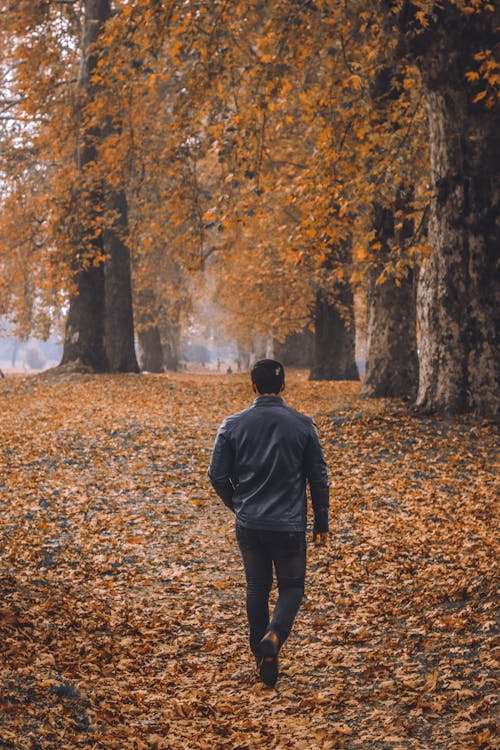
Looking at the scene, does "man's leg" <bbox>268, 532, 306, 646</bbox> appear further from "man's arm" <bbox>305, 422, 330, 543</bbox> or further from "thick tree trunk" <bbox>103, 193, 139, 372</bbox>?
"thick tree trunk" <bbox>103, 193, 139, 372</bbox>

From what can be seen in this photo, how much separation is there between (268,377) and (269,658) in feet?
5.75

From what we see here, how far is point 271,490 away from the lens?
16.3 feet

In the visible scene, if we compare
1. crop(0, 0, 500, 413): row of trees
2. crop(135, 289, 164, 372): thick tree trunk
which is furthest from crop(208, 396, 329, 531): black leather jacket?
crop(135, 289, 164, 372): thick tree trunk

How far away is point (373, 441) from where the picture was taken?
1216cm

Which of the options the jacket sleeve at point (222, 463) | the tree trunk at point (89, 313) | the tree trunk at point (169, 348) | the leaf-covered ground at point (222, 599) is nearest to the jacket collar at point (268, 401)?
the jacket sleeve at point (222, 463)

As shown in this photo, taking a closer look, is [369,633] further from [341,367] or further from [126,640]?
[341,367]

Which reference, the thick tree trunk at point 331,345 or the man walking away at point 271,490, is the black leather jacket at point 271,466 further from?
the thick tree trunk at point 331,345

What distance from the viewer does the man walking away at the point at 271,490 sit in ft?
16.2

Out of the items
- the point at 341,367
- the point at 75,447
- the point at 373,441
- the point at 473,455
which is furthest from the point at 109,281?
the point at 473,455

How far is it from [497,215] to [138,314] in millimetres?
21666

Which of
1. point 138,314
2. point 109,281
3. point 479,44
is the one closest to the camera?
point 479,44

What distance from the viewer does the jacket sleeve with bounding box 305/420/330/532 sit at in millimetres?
5020

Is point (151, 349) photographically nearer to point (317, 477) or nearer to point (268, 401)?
point (268, 401)

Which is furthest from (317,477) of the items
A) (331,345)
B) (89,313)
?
(331,345)
